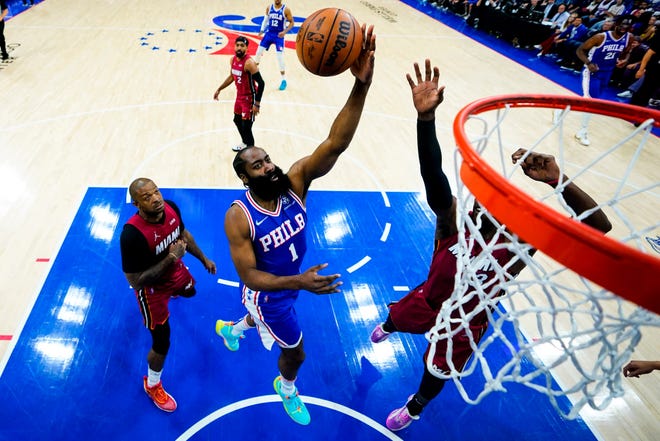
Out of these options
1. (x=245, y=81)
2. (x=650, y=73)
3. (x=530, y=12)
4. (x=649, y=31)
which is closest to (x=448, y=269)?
(x=245, y=81)

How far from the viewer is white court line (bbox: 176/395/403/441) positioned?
2906mm

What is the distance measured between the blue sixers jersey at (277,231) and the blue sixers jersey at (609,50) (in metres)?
7.41

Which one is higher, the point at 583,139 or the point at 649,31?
the point at 649,31

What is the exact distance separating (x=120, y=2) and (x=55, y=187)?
40.6 ft

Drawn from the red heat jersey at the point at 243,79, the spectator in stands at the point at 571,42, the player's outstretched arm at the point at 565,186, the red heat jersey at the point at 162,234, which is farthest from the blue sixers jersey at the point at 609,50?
the red heat jersey at the point at 162,234

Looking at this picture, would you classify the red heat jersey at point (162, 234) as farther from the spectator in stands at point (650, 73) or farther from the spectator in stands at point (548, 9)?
the spectator in stands at point (548, 9)

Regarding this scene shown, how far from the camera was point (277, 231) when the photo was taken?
2.45 m

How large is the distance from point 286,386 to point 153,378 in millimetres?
988

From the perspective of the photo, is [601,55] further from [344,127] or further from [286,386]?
[286,386]

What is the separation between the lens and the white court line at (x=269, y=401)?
2906 millimetres

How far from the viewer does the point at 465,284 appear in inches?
84.4

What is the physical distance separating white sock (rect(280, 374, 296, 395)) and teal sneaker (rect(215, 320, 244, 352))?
67 centimetres

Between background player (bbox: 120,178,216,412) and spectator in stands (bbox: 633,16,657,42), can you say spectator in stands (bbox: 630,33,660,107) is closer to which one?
spectator in stands (bbox: 633,16,657,42)

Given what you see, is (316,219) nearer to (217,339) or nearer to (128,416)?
(217,339)
